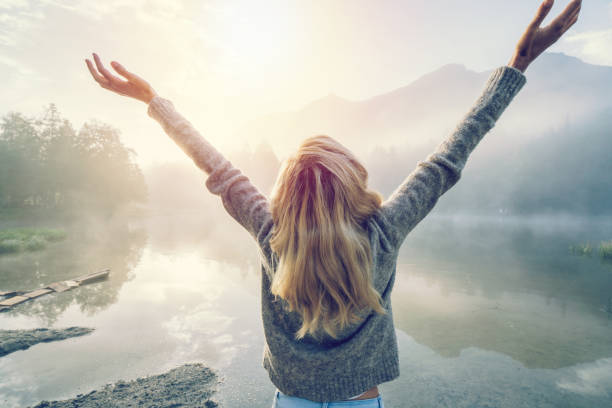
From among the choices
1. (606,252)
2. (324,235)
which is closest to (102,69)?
(324,235)

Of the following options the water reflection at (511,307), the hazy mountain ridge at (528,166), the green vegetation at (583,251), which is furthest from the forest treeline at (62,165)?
the green vegetation at (583,251)

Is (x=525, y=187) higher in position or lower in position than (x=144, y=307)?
lower

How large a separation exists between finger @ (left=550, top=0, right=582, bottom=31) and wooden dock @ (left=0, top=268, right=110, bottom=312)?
1109cm

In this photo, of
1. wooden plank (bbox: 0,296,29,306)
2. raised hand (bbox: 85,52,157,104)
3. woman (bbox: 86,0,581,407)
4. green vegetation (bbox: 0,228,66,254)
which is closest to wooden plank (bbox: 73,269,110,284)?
wooden plank (bbox: 0,296,29,306)

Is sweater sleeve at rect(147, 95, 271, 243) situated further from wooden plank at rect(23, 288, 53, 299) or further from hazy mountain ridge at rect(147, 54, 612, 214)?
hazy mountain ridge at rect(147, 54, 612, 214)

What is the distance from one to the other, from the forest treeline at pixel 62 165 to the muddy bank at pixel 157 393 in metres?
39.0

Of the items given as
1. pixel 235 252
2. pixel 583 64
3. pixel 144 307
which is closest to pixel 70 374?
pixel 144 307

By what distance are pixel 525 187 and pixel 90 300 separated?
9745 centimetres

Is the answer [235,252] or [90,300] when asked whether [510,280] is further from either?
[90,300]

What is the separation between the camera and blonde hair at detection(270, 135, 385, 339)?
1136 millimetres

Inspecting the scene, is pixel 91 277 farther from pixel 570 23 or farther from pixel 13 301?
pixel 570 23

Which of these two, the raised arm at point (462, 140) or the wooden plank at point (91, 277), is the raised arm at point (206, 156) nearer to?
the raised arm at point (462, 140)

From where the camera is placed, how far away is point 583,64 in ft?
566

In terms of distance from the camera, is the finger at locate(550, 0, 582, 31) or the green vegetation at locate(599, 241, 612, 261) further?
the green vegetation at locate(599, 241, 612, 261)
